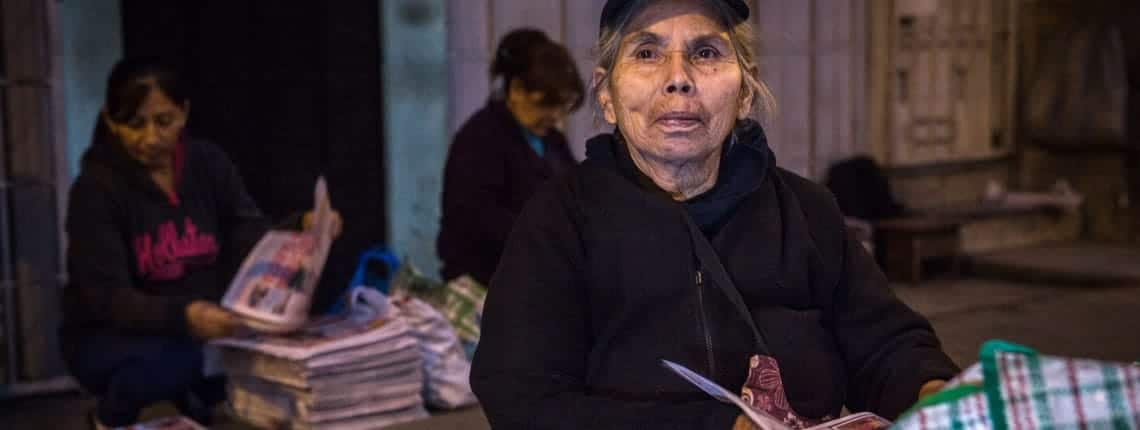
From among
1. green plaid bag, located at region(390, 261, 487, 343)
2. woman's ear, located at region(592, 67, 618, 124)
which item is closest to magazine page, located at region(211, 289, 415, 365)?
green plaid bag, located at region(390, 261, 487, 343)

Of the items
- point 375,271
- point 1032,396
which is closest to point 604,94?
point 1032,396

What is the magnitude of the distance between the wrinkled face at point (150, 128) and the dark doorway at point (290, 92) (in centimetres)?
125

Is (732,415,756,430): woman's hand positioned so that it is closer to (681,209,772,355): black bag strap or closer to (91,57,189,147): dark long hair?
(681,209,772,355): black bag strap

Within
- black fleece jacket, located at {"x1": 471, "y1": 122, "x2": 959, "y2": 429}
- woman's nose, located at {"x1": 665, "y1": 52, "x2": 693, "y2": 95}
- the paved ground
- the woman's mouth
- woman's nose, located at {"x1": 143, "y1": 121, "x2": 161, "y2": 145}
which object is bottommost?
the paved ground

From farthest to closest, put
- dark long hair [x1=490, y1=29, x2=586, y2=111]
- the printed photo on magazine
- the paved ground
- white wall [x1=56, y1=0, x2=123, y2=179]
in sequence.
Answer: white wall [x1=56, y1=0, x2=123, y2=179], the paved ground, dark long hair [x1=490, y1=29, x2=586, y2=111], the printed photo on magazine

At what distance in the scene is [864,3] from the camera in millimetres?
7301

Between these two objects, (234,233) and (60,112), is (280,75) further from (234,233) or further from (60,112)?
(234,233)

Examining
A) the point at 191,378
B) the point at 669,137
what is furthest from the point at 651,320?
the point at 191,378

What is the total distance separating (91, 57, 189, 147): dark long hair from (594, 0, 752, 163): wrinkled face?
212cm

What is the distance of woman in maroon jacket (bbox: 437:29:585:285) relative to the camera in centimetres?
416

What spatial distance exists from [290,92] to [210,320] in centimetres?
180

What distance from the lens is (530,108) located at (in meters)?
4.28

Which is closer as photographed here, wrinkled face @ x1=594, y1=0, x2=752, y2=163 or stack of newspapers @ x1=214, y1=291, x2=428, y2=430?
wrinkled face @ x1=594, y1=0, x2=752, y2=163

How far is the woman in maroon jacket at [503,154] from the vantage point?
4.16m
